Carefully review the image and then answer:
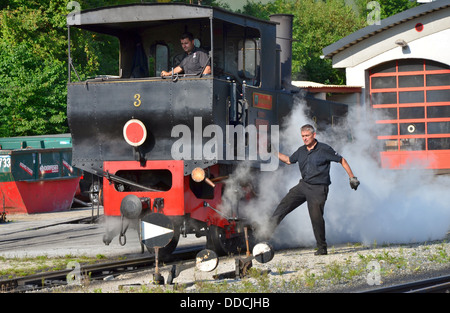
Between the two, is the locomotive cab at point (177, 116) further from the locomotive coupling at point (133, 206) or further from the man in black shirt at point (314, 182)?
the man in black shirt at point (314, 182)

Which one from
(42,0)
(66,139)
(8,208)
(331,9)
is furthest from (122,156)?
(331,9)

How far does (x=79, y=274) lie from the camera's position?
30.1 ft

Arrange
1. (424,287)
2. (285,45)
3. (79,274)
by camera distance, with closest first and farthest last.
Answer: (424,287) < (79,274) < (285,45)

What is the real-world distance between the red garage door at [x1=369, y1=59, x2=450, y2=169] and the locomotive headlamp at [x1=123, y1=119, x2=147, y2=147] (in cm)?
1582

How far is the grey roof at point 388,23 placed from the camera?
2444cm

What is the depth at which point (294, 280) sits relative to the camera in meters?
8.30

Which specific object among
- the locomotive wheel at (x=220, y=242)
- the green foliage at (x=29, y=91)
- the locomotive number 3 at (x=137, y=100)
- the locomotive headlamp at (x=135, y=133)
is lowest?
the locomotive wheel at (x=220, y=242)

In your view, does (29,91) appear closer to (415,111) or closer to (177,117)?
(415,111)

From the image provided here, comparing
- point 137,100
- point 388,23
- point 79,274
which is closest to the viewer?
point 79,274

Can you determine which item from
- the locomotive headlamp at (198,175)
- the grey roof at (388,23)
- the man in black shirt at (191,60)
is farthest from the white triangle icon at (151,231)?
the grey roof at (388,23)

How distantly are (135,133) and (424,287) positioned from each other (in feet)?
13.7

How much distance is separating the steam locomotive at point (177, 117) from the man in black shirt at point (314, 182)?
64 centimetres

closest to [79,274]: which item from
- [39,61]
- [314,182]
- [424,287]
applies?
[314,182]

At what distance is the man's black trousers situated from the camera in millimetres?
10258
